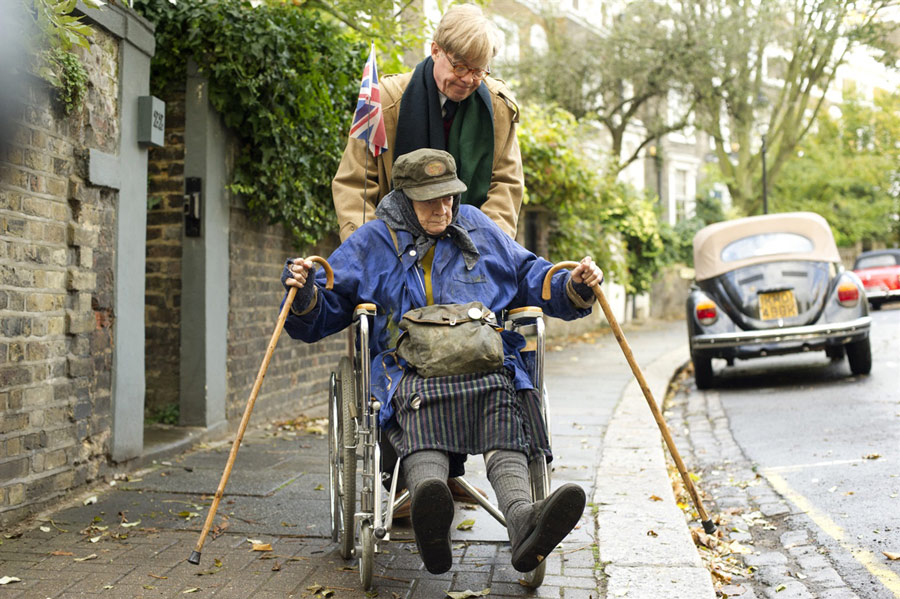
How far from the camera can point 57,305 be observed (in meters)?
4.76

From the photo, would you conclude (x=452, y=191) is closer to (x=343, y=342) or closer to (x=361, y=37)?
(x=361, y=37)

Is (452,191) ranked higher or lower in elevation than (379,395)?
higher

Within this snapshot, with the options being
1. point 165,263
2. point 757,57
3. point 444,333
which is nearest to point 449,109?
point 444,333

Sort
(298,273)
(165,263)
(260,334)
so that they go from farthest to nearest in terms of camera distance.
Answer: (260,334) < (165,263) < (298,273)

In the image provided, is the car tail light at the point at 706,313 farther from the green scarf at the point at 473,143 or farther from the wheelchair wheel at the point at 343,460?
the wheelchair wheel at the point at 343,460

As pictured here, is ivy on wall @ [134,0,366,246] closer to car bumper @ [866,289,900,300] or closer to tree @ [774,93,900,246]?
car bumper @ [866,289,900,300]

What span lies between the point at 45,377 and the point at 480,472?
242cm

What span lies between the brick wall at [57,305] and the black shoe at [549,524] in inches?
102

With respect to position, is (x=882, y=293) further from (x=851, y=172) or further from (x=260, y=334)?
(x=260, y=334)

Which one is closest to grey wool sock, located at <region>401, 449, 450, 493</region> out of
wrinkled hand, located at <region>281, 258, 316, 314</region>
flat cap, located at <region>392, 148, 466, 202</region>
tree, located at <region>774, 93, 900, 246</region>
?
wrinkled hand, located at <region>281, 258, 316, 314</region>

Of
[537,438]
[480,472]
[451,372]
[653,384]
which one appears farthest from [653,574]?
[653,384]

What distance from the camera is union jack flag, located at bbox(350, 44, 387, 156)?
4160 millimetres

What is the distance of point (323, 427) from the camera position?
748 cm

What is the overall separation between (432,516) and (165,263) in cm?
453
